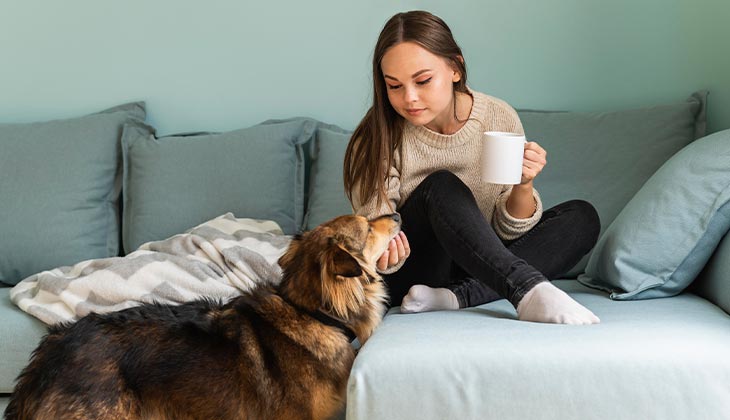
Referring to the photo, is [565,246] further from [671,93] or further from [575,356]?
[671,93]

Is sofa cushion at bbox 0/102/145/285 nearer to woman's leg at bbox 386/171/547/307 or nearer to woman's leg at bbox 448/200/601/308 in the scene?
woman's leg at bbox 386/171/547/307

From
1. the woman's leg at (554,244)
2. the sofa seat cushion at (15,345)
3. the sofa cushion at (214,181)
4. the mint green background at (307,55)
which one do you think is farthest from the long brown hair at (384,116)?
the sofa seat cushion at (15,345)

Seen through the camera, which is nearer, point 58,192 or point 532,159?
point 532,159

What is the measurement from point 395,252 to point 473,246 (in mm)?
245

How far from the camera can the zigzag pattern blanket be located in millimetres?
2445

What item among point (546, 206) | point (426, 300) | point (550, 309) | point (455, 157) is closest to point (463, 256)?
point (426, 300)

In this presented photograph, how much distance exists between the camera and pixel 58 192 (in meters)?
3.09

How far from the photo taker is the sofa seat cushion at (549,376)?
5.59 feet

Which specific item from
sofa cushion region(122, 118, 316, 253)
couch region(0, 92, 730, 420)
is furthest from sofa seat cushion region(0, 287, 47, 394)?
sofa cushion region(122, 118, 316, 253)

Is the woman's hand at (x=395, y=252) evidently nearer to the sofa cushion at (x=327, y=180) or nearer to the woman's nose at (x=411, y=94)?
the woman's nose at (x=411, y=94)

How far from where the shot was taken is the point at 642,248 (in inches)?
88.4

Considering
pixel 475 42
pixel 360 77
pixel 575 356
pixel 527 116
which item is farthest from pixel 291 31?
pixel 575 356

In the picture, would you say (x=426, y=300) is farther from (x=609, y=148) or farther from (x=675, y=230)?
(x=609, y=148)

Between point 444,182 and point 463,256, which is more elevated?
point 444,182
